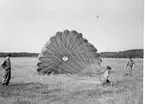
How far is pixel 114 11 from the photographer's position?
18.1 feet

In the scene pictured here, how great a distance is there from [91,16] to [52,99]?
101 inches

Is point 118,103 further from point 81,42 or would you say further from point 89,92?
point 81,42

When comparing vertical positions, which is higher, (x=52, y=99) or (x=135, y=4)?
(x=135, y=4)

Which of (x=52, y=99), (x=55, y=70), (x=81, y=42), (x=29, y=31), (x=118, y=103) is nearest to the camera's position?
(x=118, y=103)

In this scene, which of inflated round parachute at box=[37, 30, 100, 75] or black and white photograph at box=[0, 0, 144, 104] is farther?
inflated round parachute at box=[37, 30, 100, 75]

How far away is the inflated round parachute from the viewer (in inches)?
319

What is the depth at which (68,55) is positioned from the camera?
28.3 ft

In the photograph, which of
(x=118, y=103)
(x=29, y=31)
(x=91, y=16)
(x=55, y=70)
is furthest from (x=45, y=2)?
(x=55, y=70)

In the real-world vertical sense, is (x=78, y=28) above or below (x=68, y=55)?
above

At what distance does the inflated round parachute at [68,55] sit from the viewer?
8109mm

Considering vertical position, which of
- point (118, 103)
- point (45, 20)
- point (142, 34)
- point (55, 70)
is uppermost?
point (45, 20)

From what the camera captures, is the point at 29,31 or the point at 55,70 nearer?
the point at 29,31

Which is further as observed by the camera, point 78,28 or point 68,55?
point 68,55

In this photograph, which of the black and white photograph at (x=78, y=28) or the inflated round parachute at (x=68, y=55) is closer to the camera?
the black and white photograph at (x=78, y=28)
